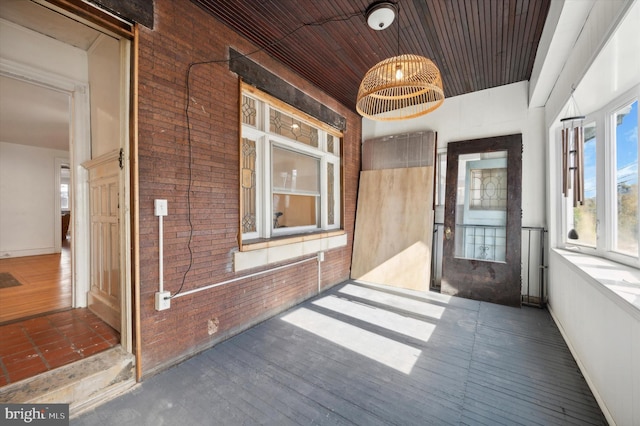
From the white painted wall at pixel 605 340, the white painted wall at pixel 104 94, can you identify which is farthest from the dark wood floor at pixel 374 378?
the white painted wall at pixel 104 94

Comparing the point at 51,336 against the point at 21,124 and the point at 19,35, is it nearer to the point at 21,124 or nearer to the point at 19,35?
the point at 19,35

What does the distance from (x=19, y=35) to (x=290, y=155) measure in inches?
117

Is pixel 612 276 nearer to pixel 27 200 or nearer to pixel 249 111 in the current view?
pixel 249 111

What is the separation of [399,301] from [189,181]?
3.25m

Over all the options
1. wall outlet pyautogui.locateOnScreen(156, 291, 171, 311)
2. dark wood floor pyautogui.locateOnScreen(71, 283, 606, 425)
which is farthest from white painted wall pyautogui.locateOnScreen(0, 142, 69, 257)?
dark wood floor pyautogui.locateOnScreen(71, 283, 606, 425)

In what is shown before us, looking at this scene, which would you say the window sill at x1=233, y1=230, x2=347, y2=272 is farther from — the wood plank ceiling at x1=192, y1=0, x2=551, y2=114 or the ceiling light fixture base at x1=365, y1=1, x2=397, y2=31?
the ceiling light fixture base at x1=365, y1=1, x2=397, y2=31

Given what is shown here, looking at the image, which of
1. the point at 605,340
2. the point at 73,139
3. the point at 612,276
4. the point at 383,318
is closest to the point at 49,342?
the point at 73,139

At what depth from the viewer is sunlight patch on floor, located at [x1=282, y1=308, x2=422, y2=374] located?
243 cm

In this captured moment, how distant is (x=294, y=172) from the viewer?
4043mm

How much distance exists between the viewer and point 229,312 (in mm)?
2832

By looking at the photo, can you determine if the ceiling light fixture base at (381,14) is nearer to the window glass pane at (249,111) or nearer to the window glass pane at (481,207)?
the window glass pane at (249,111)

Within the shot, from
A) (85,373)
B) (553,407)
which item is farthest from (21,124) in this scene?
(553,407)

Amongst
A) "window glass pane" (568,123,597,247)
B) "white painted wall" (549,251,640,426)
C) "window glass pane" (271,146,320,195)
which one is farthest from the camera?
"window glass pane" (271,146,320,195)

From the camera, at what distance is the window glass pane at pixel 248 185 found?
3.15m
